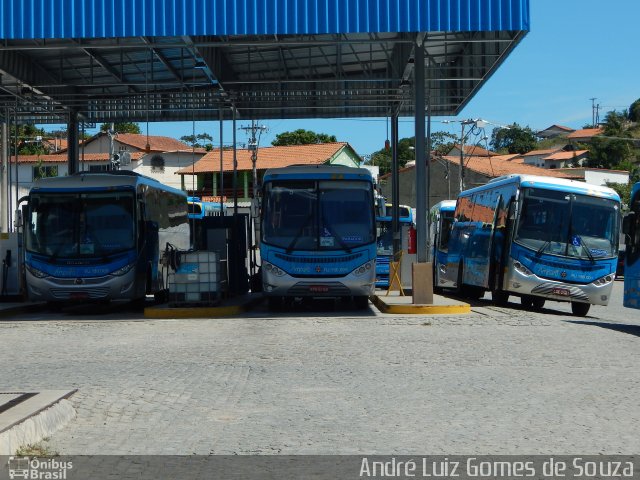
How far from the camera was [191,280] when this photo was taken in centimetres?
2147

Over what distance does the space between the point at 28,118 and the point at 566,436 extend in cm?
3014

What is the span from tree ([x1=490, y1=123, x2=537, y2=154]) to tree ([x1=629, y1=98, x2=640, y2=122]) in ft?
55.4

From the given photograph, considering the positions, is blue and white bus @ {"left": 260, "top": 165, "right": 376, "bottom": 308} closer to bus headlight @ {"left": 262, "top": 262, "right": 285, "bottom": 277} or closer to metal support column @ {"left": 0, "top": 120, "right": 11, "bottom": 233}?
bus headlight @ {"left": 262, "top": 262, "right": 285, "bottom": 277}

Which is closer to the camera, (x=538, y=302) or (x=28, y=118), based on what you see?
(x=538, y=302)

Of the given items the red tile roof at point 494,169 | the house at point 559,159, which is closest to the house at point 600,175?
the red tile roof at point 494,169

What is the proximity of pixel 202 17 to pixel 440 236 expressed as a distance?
18.6 metres

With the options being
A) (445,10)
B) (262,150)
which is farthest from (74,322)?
(262,150)

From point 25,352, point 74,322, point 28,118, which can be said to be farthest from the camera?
point 28,118

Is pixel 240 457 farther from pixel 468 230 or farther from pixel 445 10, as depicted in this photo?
pixel 468 230

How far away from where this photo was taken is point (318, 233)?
2150 centimetres

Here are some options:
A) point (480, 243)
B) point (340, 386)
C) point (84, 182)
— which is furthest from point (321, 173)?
point (340, 386)

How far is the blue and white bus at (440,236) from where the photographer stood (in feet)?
117

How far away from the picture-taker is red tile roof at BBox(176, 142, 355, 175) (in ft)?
238

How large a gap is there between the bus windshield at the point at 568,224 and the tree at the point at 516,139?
5605 inches
